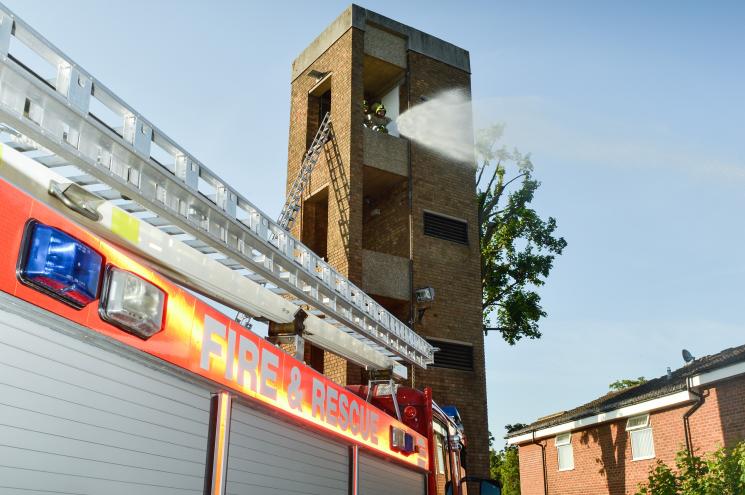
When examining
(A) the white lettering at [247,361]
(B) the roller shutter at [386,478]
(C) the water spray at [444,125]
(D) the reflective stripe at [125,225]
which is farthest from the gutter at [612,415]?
(D) the reflective stripe at [125,225]

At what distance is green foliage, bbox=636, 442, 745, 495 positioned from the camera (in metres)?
13.8

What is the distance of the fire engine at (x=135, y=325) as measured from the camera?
7.50 ft

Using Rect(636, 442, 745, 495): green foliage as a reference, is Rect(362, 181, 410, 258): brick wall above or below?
above

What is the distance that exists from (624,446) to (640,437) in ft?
2.74

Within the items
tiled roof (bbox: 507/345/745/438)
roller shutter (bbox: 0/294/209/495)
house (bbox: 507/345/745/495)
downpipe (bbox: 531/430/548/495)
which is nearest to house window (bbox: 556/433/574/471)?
house (bbox: 507/345/745/495)

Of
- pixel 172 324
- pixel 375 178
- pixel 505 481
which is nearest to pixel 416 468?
pixel 172 324

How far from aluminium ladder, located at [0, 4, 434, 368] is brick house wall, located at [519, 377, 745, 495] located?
569 inches

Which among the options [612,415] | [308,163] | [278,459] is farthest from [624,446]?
[278,459]

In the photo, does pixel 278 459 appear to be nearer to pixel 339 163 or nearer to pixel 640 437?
pixel 339 163

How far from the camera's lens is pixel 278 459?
3.78 m

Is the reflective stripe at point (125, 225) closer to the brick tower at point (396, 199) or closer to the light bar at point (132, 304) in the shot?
the light bar at point (132, 304)

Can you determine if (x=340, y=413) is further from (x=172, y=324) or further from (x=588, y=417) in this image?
(x=588, y=417)

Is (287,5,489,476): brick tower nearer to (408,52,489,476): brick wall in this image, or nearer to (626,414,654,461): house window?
(408,52,489,476): brick wall

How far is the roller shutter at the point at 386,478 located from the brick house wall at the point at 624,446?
12880mm
